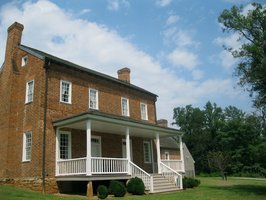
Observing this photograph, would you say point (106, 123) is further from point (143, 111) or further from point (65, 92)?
point (143, 111)

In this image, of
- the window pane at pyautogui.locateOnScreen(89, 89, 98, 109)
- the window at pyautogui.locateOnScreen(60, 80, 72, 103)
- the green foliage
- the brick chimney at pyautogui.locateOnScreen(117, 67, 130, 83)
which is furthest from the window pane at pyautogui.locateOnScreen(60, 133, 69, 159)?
the green foliage

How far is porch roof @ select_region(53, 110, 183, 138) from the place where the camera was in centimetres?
1723

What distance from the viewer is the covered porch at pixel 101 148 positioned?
668 inches

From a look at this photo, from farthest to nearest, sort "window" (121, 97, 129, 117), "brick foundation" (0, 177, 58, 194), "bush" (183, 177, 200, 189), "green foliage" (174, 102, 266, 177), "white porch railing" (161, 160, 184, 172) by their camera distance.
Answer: "green foliage" (174, 102, 266, 177) → "window" (121, 97, 129, 117) → "white porch railing" (161, 160, 184, 172) → "bush" (183, 177, 200, 189) → "brick foundation" (0, 177, 58, 194)

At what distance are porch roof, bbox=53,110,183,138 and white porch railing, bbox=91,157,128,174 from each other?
2.14 m

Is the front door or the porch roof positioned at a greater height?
the porch roof

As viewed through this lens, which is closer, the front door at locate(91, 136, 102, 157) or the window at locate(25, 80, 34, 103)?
the window at locate(25, 80, 34, 103)

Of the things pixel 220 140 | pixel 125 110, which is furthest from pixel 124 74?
pixel 220 140

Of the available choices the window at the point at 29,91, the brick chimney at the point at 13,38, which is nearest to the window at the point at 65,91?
the window at the point at 29,91

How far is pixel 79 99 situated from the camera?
2109cm

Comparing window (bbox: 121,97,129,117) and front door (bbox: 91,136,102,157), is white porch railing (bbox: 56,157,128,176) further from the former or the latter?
window (bbox: 121,97,129,117)

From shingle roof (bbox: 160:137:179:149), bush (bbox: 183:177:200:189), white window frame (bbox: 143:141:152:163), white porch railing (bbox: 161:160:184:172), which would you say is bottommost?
bush (bbox: 183:177:200:189)

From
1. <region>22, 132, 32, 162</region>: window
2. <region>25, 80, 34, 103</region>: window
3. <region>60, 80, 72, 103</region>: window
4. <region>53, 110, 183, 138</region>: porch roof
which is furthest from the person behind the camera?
<region>60, 80, 72, 103</region>: window

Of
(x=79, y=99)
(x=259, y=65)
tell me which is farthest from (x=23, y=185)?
(x=259, y=65)
